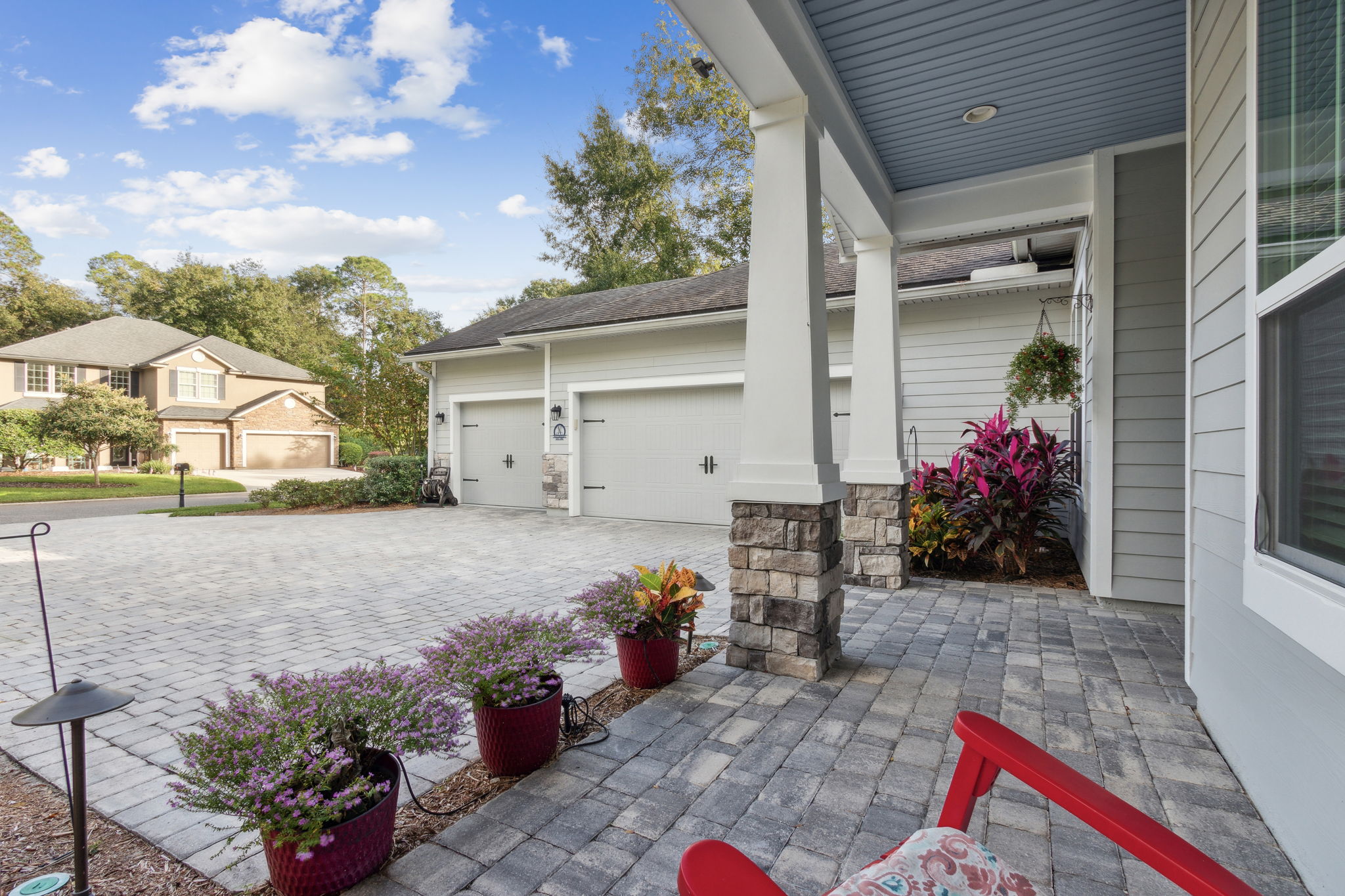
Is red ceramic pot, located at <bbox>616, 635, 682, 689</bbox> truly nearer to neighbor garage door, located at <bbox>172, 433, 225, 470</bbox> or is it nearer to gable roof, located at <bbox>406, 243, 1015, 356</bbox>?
gable roof, located at <bbox>406, 243, 1015, 356</bbox>

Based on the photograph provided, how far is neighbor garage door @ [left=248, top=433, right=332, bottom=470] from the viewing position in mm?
21922

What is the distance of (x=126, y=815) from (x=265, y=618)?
7.97 feet

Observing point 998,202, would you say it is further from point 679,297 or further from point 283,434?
point 283,434

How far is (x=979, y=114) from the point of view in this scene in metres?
3.35

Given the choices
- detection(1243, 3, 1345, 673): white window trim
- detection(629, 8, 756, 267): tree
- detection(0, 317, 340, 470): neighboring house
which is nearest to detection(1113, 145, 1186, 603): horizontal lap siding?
detection(1243, 3, 1345, 673): white window trim

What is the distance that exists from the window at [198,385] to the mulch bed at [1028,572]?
2529 centimetres

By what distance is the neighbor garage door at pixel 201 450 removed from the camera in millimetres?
20422

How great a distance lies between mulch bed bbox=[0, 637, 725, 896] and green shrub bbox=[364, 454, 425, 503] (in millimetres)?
9113

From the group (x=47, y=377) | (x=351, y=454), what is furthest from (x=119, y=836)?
(x=47, y=377)

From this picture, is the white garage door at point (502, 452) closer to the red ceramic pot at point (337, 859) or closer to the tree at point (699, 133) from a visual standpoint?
the tree at point (699, 133)

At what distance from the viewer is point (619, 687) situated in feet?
8.98

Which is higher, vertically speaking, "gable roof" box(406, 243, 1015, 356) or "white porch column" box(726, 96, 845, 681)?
"gable roof" box(406, 243, 1015, 356)

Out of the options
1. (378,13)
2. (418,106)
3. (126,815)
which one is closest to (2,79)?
(418,106)

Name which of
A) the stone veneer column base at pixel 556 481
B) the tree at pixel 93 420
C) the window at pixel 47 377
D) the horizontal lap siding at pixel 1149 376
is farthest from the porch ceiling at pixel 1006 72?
the window at pixel 47 377
